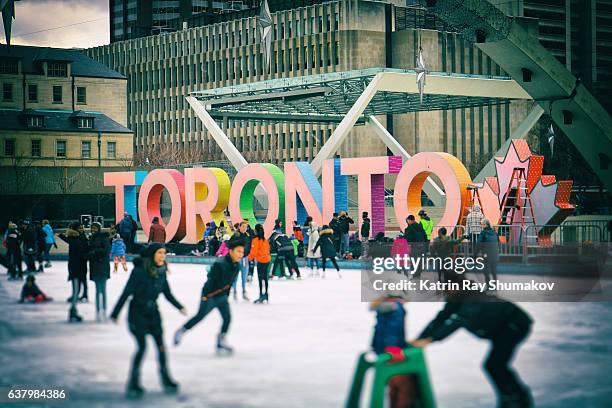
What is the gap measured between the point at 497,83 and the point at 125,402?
40348 millimetres

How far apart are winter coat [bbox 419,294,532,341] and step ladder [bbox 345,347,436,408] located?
443 mm

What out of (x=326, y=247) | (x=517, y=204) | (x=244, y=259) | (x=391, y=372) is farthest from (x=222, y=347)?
(x=517, y=204)

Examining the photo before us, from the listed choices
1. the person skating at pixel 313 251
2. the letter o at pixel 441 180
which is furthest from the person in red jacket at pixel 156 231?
the letter o at pixel 441 180

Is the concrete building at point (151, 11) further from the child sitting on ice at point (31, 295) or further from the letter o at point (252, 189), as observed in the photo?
the child sitting on ice at point (31, 295)

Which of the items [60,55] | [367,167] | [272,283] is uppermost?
[60,55]

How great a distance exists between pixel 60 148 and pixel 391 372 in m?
76.4

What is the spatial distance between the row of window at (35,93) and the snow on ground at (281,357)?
66854mm

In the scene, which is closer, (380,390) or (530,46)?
(380,390)

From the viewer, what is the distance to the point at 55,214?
231ft

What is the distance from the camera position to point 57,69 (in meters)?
88.2

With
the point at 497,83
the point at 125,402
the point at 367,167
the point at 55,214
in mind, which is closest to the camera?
the point at 125,402

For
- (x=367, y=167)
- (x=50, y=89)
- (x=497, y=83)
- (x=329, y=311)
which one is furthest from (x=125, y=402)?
(x=50, y=89)

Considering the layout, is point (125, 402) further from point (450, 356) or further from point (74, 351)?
point (450, 356)

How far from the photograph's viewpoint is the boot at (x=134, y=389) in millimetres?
10373
